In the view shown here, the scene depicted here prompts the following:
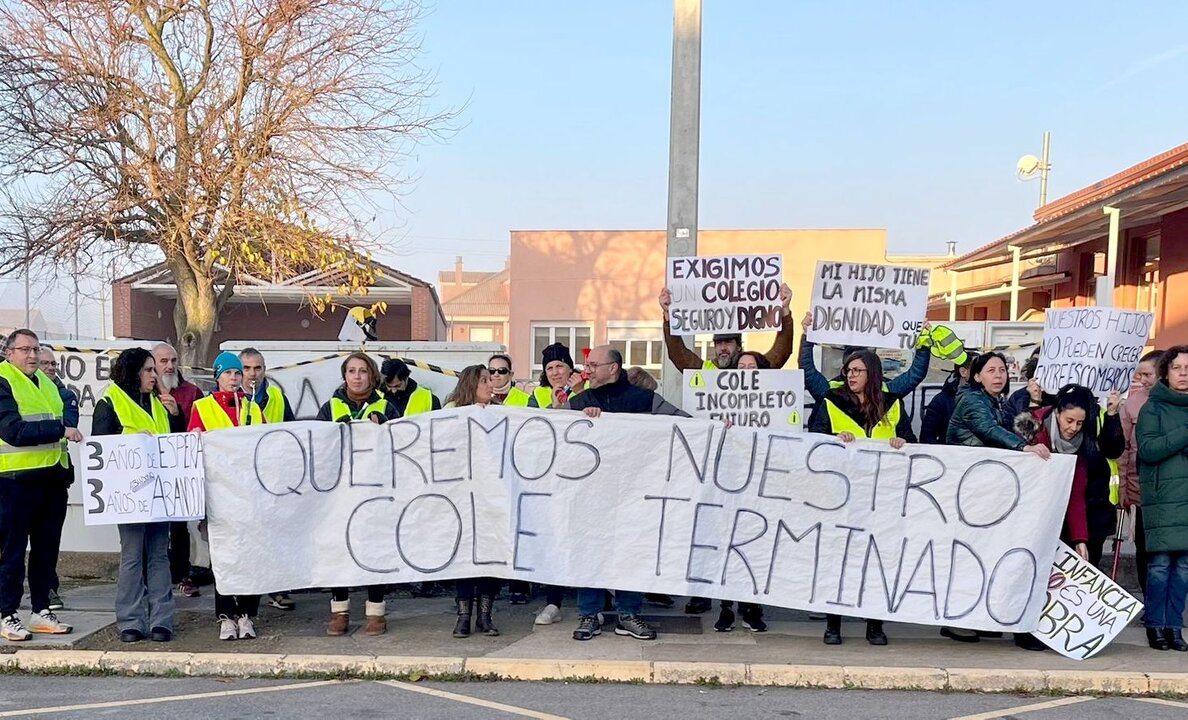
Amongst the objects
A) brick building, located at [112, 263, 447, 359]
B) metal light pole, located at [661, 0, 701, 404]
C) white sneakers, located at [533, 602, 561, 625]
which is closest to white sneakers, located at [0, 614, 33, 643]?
white sneakers, located at [533, 602, 561, 625]

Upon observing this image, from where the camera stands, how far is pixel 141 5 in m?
12.3

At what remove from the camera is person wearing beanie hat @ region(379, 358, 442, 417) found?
6.11m

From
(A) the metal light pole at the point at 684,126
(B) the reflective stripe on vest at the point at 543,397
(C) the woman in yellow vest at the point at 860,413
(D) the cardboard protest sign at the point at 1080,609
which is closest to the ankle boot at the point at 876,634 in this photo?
(C) the woman in yellow vest at the point at 860,413

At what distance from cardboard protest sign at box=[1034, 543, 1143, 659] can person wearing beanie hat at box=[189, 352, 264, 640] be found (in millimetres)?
4933

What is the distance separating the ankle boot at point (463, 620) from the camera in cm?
564

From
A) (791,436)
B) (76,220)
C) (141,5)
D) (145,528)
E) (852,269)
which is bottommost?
(145,528)

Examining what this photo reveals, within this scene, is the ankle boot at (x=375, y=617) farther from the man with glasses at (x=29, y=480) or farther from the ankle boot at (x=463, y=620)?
the man with glasses at (x=29, y=480)

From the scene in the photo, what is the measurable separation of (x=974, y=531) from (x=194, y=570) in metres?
5.59

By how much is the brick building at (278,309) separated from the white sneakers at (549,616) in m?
10.6

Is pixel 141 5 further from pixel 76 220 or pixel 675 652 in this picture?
pixel 675 652

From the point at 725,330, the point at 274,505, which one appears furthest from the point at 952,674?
the point at 274,505

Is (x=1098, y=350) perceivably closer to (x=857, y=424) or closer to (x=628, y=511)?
(x=857, y=424)

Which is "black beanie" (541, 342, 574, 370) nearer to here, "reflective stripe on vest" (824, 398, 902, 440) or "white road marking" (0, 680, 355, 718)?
"reflective stripe on vest" (824, 398, 902, 440)

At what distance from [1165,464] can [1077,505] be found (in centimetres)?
56
